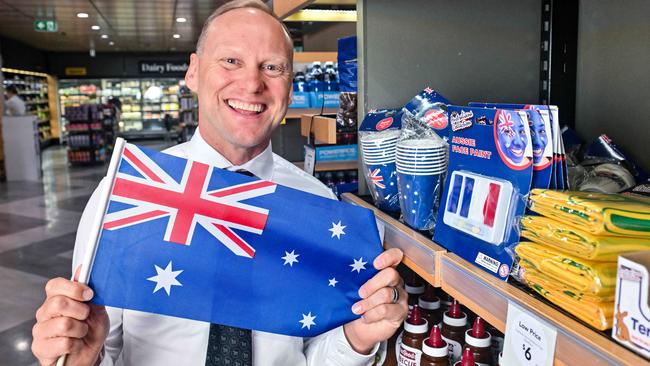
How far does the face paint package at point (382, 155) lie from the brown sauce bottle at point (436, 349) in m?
0.37

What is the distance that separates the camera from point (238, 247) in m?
1.17

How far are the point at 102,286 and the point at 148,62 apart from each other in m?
21.9

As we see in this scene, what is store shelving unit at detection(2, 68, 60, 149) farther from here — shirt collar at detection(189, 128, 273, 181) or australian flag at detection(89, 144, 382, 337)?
australian flag at detection(89, 144, 382, 337)

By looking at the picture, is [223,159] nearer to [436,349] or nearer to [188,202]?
[188,202]

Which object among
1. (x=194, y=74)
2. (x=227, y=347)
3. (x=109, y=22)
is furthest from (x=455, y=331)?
(x=109, y=22)

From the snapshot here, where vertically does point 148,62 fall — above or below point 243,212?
above

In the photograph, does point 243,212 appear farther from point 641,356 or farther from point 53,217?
point 53,217

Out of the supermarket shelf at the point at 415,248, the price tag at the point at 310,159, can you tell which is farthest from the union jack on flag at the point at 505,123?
the price tag at the point at 310,159

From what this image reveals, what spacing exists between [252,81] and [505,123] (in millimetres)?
688

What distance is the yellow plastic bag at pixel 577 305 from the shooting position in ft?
2.39

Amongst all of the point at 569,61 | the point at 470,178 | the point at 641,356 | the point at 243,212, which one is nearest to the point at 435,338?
the point at 470,178

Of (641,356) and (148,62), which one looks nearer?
(641,356)

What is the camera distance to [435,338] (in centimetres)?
125

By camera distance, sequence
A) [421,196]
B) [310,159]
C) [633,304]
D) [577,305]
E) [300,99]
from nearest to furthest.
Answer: [633,304] → [577,305] → [421,196] → [310,159] → [300,99]
